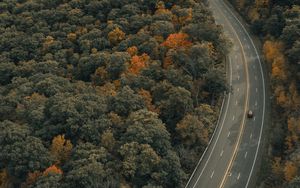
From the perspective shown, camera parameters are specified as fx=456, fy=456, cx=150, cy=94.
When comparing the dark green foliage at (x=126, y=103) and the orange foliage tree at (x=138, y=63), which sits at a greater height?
the orange foliage tree at (x=138, y=63)

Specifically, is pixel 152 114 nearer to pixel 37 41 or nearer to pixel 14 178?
pixel 14 178

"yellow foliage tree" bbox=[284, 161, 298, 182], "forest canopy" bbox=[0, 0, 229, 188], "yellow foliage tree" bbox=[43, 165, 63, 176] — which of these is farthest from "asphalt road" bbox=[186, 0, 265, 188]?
"yellow foliage tree" bbox=[43, 165, 63, 176]

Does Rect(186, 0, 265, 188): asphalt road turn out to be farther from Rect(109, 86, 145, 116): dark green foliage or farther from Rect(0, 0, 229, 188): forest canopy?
Rect(109, 86, 145, 116): dark green foliage

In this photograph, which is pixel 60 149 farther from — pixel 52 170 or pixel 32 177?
pixel 32 177

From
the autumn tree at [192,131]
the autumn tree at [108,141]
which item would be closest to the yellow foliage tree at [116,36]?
the autumn tree at [192,131]

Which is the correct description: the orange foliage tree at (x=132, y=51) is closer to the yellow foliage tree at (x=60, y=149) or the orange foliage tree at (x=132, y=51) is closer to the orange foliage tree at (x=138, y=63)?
the orange foliage tree at (x=138, y=63)

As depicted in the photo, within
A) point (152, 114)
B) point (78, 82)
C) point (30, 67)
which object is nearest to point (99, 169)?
point (152, 114)
